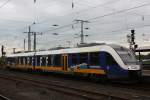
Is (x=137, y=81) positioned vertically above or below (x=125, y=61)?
below

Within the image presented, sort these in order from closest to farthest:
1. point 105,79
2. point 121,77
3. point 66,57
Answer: point 121,77 < point 105,79 < point 66,57

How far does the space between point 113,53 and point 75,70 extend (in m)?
5.21

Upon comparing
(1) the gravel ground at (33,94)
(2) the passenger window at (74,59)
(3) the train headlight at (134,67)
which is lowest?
(1) the gravel ground at (33,94)

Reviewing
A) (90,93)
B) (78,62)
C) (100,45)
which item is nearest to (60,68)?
(78,62)

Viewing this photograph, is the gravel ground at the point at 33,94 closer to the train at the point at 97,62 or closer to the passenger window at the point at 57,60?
the train at the point at 97,62

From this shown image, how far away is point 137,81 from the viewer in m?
21.3

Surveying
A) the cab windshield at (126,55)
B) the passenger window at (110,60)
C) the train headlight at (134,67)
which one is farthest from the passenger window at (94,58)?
the train headlight at (134,67)

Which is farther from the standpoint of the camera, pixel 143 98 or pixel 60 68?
pixel 60 68

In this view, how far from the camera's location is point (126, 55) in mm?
21609

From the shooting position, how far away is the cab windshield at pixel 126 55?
68.5 feet

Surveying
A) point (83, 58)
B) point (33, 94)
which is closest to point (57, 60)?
point (83, 58)

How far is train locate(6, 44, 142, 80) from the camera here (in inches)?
Answer: 807

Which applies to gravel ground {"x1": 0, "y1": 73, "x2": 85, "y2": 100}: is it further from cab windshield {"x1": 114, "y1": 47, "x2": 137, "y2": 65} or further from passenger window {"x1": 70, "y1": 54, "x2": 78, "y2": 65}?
passenger window {"x1": 70, "y1": 54, "x2": 78, "y2": 65}

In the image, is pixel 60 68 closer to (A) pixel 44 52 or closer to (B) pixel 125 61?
(A) pixel 44 52
